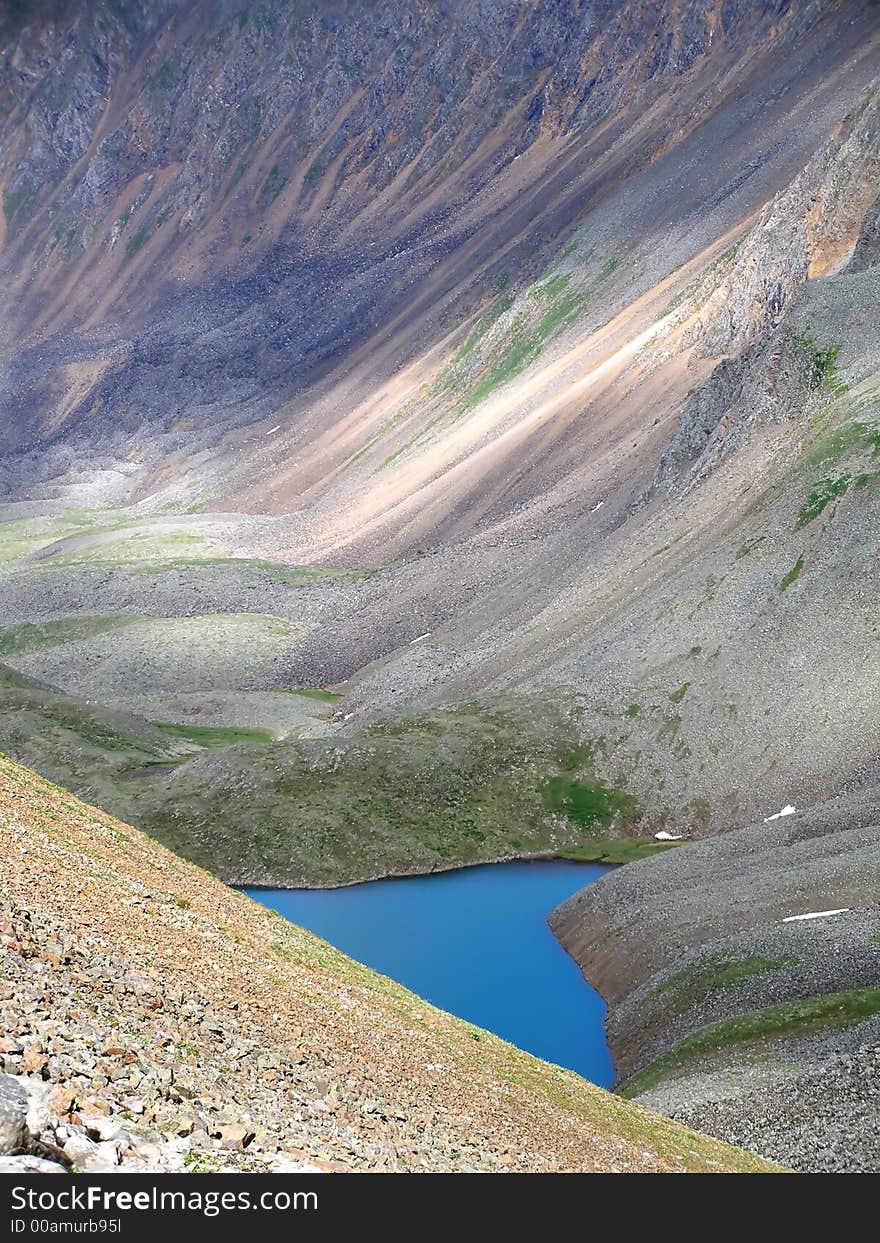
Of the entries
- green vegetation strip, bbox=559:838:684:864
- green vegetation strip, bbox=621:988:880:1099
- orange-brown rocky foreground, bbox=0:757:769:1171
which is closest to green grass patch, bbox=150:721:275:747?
green vegetation strip, bbox=559:838:684:864

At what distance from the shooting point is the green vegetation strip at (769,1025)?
43625 millimetres

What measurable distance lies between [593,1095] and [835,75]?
164003 mm

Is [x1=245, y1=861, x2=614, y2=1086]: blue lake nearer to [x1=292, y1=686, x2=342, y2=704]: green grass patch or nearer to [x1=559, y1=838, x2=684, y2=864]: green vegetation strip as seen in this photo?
[x1=559, y1=838, x2=684, y2=864]: green vegetation strip

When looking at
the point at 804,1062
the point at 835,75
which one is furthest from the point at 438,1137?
the point at 835,75

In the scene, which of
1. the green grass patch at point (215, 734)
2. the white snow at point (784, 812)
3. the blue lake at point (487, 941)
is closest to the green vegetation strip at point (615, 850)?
the blue lake at point (487, 941)

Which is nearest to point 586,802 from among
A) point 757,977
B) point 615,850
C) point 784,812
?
point 615,850

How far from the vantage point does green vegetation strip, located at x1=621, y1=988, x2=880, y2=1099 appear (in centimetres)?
4362

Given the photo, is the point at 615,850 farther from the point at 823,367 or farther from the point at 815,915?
the point at 823,367

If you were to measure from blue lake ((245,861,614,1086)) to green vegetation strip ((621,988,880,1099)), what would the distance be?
416 centimetres

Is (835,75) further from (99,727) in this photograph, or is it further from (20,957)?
(20,957)

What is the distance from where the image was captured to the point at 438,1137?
23719 millimetres

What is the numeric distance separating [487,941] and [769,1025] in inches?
940

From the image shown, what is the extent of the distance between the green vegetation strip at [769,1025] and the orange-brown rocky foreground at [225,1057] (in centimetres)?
1075

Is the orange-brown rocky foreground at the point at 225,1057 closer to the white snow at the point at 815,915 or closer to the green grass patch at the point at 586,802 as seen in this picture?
the white snow at the point at 815,915
